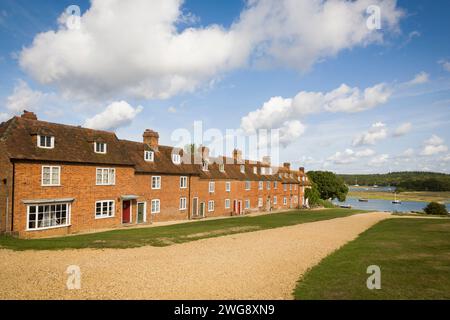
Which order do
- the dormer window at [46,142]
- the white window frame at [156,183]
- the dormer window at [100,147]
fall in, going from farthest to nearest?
1. the white window frame at [156,183]
2. the dormer window at [100,147]
3. the dormer window at [46,142]

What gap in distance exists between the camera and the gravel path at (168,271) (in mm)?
10383

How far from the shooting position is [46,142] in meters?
24.2

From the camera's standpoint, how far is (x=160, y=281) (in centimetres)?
1157

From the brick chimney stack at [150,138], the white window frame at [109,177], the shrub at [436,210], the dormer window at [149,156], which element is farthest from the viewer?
the shrub at [436,210]

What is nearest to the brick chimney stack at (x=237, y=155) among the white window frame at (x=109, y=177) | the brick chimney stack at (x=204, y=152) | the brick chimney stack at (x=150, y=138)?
the brick chimney stack at (x=204, y=152)

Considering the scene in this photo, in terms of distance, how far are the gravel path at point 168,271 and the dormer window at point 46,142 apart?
1012 centimetres

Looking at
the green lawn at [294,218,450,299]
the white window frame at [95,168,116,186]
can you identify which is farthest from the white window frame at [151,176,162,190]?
the green lawn at [294,218,450,299]

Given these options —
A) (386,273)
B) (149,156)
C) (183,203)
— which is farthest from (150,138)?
(386,273)

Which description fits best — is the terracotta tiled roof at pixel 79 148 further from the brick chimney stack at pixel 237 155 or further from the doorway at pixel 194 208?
the brick chimney stack at pixel 237 155

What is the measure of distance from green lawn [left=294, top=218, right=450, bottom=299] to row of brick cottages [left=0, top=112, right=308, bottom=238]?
64.9 feet

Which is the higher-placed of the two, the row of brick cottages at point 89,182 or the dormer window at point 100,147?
the dormer window at point 100,147

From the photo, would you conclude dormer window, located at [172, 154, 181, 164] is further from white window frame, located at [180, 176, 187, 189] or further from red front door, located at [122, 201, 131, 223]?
red front door, located at [122, 201, 131, 223]

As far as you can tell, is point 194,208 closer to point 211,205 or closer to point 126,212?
point 211,205

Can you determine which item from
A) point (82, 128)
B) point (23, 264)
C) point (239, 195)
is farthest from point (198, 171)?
point (23, 264)
